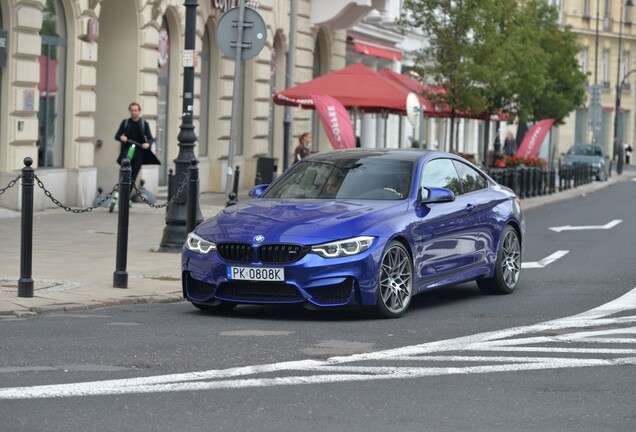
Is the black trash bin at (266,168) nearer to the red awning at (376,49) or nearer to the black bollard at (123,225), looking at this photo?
the red awning at (376,49)

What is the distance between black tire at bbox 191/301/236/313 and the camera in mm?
12273

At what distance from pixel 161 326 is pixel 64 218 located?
41.8ft

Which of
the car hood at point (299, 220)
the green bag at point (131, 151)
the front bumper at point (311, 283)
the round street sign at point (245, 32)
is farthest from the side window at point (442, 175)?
the green bag at point (131, 151)

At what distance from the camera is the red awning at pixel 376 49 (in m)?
45.9

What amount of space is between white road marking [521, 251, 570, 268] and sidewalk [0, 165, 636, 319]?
3.94 meters

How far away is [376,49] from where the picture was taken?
4831 cm

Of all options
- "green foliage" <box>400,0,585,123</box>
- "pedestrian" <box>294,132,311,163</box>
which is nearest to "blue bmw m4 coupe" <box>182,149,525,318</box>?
"pedestrian" <box>294,132,311,163</box>

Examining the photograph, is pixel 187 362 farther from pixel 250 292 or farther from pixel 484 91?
pixel 484 91

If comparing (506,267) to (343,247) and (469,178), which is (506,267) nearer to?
(469,178)

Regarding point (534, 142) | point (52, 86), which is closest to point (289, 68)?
point (534, 142)

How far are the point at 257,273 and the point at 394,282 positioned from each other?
1099 millimetres

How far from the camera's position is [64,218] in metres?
23.8

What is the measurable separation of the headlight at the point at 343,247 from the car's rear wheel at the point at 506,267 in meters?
2.77

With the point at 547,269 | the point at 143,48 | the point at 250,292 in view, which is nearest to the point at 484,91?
the point at 143,48
